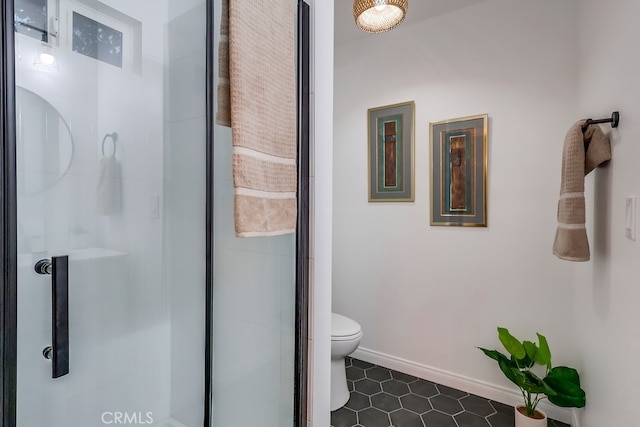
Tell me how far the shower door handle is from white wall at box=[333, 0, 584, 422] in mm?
1941

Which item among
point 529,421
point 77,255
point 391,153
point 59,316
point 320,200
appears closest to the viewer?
point 59,316

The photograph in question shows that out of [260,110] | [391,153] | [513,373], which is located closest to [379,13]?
[391,153]

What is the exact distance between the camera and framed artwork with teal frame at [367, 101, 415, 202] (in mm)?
2305

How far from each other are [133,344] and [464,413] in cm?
177

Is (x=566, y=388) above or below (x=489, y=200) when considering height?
below

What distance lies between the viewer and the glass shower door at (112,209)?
0.97 metres

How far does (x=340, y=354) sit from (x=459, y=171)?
4.50 ft

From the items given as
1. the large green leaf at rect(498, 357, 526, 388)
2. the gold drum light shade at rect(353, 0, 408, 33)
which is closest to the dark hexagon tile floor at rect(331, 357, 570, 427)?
the large green leaf at rect(498, 357, 526, 388)

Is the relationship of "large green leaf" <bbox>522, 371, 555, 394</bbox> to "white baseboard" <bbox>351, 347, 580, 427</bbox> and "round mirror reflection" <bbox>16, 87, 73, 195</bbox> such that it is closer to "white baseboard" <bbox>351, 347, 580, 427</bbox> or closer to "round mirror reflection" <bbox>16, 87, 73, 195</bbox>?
"white baseboard" <bbox>351, 347, 580, 427</bbox>

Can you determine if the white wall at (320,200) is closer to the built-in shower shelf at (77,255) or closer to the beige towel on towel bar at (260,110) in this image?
the beige towel on towel bar at (260,110)

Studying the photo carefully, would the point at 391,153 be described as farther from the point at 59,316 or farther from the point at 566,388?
the point at 59,316

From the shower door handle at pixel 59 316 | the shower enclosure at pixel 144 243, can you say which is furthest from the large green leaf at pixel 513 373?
the shower door handle at pixel 59 316

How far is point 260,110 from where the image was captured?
0.90 metres

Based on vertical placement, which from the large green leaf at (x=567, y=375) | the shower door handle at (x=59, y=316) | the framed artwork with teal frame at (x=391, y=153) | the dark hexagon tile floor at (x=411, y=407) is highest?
the framed artwork with teal frame at (x=391, y=153)
